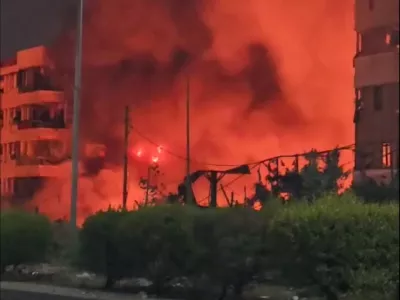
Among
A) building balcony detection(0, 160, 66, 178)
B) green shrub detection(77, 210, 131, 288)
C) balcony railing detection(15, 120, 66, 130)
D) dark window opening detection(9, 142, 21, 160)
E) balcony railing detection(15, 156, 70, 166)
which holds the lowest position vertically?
green shrub detection(77, 210, 131, 288)

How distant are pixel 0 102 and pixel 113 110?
2.23 metres

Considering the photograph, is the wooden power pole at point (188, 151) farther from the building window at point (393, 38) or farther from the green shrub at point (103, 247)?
the building window at point (393, 38)

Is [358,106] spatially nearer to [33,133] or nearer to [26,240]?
[33,133]

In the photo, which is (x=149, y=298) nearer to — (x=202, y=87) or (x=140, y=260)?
(x=140, y=260)

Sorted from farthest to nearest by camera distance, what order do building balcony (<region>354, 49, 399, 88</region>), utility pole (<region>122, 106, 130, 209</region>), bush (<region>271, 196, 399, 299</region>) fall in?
utility pole (<region>122, 106, 130, 209</region>), bush (<region>271, 196, 399, 299</region>), building balcony (<region>354, 49, 399, 88</region>)

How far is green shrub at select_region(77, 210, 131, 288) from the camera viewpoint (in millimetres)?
12047

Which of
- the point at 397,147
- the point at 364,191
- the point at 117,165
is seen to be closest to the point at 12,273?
the point at 117,165

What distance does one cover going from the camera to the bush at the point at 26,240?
46.3ft

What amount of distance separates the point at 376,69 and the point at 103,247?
4.99 meters

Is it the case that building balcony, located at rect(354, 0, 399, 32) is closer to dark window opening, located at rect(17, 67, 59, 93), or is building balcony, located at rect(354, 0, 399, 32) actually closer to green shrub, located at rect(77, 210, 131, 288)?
green shrub, located at rect(77, 210, 131, 288)

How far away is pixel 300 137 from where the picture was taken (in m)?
15.0

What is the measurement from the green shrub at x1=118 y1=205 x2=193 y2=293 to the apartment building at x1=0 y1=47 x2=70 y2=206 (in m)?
2.64

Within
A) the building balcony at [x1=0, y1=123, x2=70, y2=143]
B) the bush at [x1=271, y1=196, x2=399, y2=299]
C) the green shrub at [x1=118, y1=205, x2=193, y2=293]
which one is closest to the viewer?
the bush at [x1=271, y1=196, x2=399, y2=299]

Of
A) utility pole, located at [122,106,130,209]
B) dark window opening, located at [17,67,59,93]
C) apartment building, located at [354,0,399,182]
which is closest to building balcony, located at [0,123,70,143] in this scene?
dark window opening, located at [17,67,59,93]
